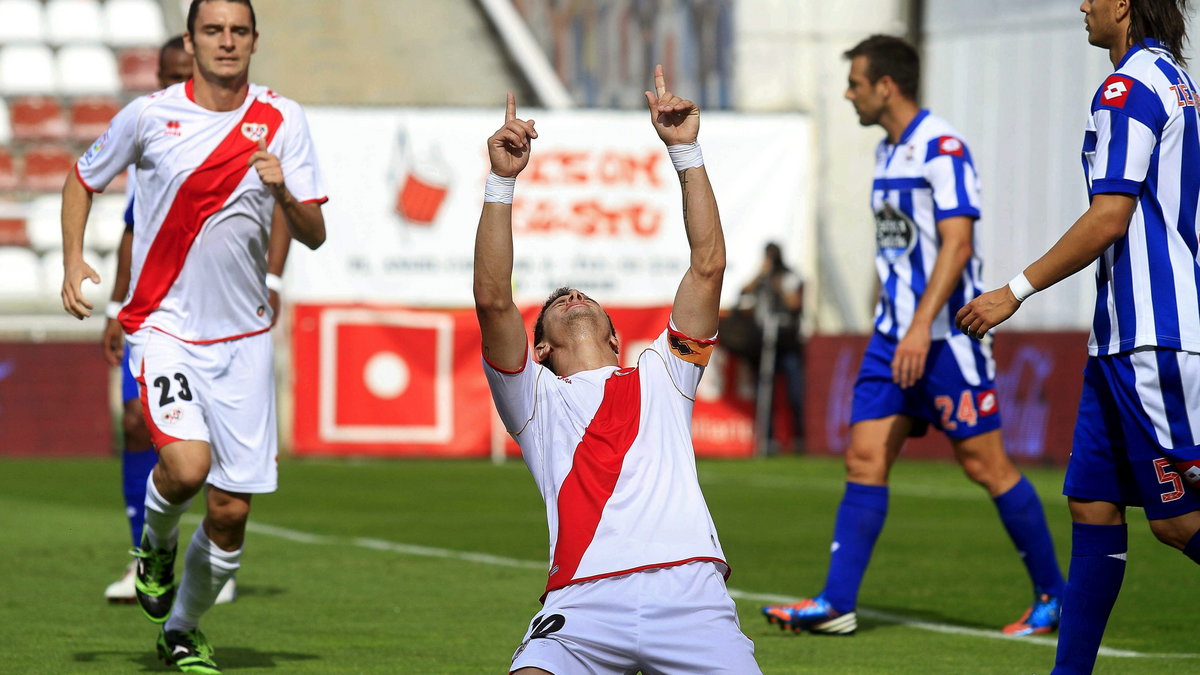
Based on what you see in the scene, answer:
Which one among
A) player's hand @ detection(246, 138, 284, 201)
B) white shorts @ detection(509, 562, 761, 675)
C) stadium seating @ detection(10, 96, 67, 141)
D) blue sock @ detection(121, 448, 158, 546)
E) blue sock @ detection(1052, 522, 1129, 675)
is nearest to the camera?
white shorts @ detection(509, 562, 761, 675)

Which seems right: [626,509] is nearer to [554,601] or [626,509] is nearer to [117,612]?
[554,601]

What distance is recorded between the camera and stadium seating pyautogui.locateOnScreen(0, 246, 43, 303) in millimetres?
21625

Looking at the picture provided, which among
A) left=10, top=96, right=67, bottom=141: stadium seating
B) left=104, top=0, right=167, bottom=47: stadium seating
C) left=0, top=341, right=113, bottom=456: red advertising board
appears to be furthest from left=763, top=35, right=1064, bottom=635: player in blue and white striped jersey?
left=104, top=0, right=167, bottom=47: stadium seating

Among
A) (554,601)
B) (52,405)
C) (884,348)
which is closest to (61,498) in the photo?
(52,405)

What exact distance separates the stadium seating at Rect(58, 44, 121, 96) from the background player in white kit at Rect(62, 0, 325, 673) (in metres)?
18.9

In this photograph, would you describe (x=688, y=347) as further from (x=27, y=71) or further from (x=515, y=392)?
(x=27, y=71)

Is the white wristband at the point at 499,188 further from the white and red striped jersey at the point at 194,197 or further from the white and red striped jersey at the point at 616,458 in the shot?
the white and red striped jersey at the point at 194,197

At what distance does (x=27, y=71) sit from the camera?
2461 cm

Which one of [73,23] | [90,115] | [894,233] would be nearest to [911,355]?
[894,233]

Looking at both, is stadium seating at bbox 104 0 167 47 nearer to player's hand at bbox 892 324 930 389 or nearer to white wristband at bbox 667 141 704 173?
player's hand at bbox 892 324 930 389

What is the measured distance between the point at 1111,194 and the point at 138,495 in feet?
16.2

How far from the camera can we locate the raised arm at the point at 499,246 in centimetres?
446

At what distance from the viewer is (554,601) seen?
4.43 m

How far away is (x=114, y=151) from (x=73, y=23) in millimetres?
20058
